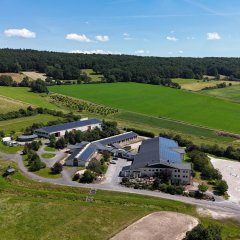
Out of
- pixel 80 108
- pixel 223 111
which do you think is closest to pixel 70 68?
pixel 80 108

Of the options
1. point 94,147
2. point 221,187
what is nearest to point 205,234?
point 221,187

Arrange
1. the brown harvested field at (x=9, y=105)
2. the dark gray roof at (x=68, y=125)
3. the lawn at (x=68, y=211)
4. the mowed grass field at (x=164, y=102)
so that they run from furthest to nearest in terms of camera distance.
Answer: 1. the brown harvested field at (x=9, y=105)
2. the mowed grass field at (x=164, y=102)
3. the dark gray roof at (x=68, y=125)
4. the lawn at (x=68, y=211)

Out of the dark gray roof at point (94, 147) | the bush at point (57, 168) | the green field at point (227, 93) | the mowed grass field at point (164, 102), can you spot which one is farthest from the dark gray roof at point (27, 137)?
the green field at point (227, 93)

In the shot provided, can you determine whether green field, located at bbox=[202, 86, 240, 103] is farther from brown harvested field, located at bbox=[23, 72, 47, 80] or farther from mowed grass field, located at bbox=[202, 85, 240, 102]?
brown harvested field, located at bbox=[23, 72, 47, 80]

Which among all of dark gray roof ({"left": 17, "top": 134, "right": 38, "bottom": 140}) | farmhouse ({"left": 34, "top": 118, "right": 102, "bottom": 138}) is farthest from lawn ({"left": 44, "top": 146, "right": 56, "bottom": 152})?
farmhouse ({"left": 34, "top": 118, "right": 102, "bottom": 138})

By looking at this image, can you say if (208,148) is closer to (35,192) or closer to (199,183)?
(199,183)

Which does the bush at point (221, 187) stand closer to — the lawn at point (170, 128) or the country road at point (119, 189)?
the country road at point (119, 189)
